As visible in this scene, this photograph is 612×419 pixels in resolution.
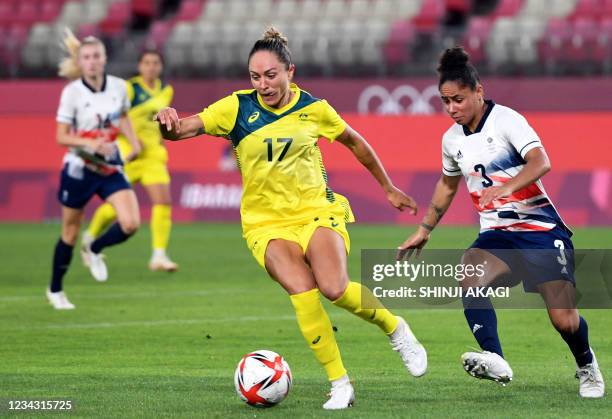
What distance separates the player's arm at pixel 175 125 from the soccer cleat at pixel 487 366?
204 cm

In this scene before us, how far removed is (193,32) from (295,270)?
62.8ft

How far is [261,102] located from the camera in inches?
297

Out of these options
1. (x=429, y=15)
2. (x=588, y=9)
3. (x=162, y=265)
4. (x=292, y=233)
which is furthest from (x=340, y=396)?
(x=429, y=15)

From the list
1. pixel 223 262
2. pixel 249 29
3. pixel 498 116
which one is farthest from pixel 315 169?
pixel 249 29

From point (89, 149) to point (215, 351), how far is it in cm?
333

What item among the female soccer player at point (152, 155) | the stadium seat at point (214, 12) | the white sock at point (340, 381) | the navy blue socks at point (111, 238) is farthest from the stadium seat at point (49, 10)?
the white sock at point (340, 381)

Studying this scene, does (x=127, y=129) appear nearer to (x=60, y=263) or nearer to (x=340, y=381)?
(x=60, y=263)

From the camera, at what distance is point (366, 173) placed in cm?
2056

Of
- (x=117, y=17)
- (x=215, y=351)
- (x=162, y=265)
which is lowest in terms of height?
(x=162, y=265)

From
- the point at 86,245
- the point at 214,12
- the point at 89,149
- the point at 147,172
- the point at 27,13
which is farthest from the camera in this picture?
the point at 27,13

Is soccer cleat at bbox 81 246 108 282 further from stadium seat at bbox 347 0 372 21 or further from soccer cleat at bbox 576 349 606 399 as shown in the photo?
stadium seat at bbox 347 0 372 21

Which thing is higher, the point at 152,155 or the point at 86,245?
the point at 152,155

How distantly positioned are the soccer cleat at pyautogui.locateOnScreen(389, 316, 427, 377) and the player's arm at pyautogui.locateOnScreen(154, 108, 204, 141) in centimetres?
166

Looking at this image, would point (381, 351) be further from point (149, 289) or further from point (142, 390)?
point (149, 289)
